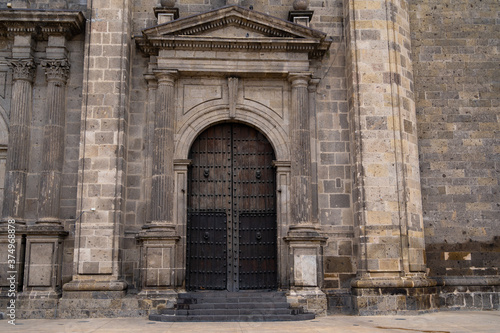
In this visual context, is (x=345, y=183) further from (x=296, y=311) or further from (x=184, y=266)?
(x=184, y=266)

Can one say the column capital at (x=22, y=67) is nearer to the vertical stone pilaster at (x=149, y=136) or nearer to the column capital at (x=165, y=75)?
the vertical stone pilaster at (x=149, y=136)

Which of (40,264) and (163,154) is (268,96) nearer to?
(163,154)

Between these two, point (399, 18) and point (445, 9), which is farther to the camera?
point (445, 9)

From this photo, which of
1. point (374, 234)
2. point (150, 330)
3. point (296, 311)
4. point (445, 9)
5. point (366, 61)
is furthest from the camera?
point (445, 9)

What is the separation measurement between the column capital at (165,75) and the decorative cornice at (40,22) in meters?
1.96

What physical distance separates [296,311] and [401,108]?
471 centimetres

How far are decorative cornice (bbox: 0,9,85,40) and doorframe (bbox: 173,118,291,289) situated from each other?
3263 millimetres

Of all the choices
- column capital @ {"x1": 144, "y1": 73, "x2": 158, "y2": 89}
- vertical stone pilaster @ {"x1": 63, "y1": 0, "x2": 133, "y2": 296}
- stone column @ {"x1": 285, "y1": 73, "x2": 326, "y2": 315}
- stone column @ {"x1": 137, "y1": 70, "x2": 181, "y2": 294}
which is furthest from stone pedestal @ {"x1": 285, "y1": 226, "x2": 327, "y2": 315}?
column capital @ {"x1": 144, "y1": 73, "x2": 158, "y2": 89}

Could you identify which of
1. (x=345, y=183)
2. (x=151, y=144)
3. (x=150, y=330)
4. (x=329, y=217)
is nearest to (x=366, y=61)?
(x=345, y=183)

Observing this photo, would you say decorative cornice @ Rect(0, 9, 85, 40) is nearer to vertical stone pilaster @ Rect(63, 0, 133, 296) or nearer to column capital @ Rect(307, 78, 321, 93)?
vertical stone pilaster @ Rect(63, 0, 133, 296)

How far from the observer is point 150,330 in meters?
8.20

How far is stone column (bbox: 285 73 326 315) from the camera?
10383 mm

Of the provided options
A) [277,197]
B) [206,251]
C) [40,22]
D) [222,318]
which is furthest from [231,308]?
[40,22]

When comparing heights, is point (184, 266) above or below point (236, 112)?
below
